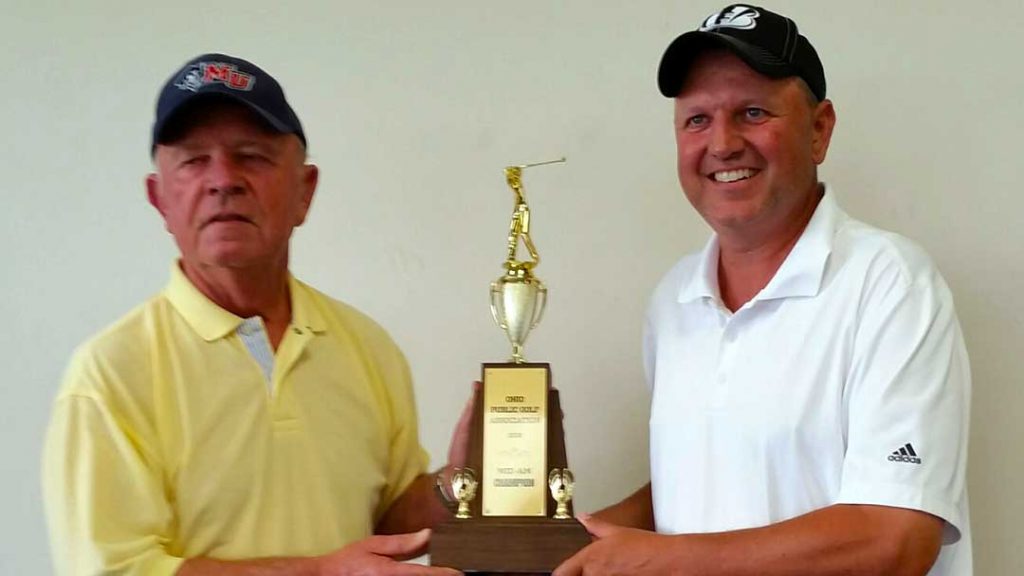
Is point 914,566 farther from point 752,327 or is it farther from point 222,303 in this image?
point 222,303

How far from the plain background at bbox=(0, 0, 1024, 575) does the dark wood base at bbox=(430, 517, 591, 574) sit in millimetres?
477

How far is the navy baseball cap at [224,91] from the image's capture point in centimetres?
116

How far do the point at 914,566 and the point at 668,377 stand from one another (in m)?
0.40

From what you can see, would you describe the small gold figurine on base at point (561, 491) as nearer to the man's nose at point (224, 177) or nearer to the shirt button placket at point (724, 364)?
the shirt button placket at point (724, 364)

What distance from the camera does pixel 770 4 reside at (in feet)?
5.46

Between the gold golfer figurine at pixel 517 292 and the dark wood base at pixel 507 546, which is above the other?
the gold golfer figurine at pixel 517 292

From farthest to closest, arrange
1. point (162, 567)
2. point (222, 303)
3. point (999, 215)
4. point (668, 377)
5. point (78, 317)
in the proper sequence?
1. point (78, 317)
2. point (999, 215)
3. point (668, 377)
4. point (222, 303)
5. point (162, 567)

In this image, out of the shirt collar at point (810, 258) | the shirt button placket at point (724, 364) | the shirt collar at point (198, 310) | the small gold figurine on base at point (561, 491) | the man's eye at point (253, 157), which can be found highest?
the man's eye at point (253, 157)

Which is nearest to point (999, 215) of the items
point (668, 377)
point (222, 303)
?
point (668, 377)

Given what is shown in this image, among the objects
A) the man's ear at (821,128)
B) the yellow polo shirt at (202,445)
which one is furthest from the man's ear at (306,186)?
the man's ear at (821,128)

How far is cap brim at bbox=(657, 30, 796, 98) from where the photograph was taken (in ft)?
4.08

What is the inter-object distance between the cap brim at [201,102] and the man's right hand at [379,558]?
51 centimetres

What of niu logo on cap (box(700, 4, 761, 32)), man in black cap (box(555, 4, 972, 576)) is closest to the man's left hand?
man in black cap (box(555, 4, 972, 576))

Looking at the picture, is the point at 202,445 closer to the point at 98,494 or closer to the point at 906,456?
the point at 98,494
